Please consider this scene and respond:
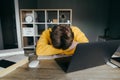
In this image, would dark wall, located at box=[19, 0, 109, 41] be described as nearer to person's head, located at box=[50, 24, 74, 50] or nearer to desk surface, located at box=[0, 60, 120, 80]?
person's head, located at box=[50, 24, 74, 50]

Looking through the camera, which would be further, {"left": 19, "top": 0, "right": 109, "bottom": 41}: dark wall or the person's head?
{"left": 19, "top": 0, "right": 109, "bottom": 41}: dark wall

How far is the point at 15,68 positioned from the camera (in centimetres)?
115

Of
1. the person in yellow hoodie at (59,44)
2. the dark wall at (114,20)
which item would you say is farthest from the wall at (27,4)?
the dark wall at (114,20)

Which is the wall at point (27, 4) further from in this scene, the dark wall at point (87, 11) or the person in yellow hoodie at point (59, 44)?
the person in yellow hoodie at point (59, 44)

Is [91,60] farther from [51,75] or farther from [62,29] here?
[62,29]

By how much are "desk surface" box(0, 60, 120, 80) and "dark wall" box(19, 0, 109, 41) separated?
376 centimetres

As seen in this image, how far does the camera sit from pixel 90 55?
1048mm

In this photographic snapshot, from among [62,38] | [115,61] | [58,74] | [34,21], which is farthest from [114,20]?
[58,74]

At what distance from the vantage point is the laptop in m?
0.96

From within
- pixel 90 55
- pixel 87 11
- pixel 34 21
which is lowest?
pixel 90 55

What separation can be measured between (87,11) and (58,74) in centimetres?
403

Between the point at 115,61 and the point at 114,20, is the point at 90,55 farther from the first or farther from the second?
the point at 114,20

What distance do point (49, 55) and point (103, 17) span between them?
3837mm

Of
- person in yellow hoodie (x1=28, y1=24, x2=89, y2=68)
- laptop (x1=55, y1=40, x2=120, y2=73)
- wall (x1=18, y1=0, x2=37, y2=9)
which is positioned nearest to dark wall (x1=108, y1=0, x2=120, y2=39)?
wall (x1=18, y1=0, x2=37, y2=9)
